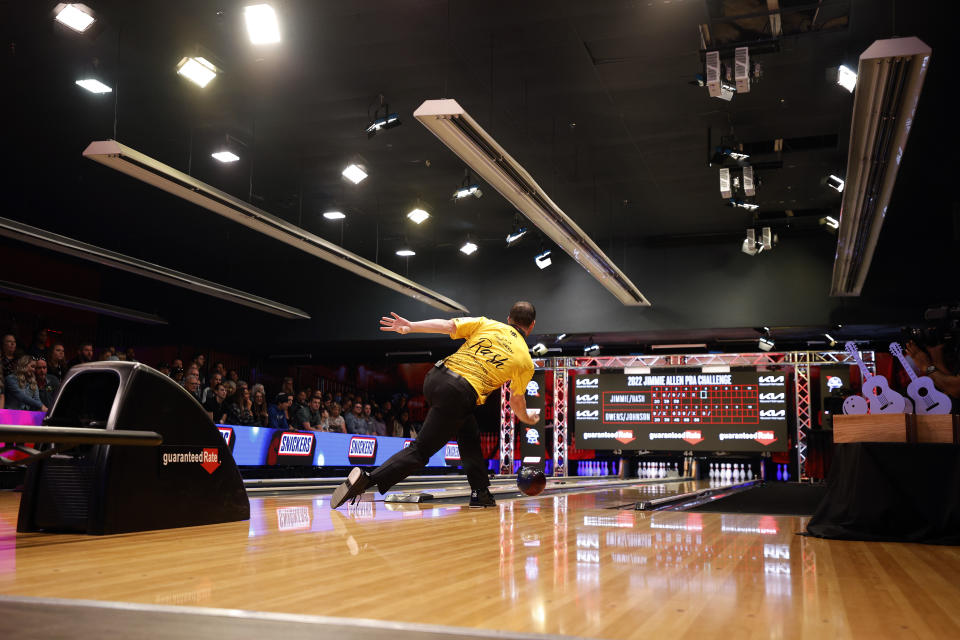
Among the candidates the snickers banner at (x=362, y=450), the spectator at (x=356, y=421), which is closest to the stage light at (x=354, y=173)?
the snickers banner at (x=362, y=450)

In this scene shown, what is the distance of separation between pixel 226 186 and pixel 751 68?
6.33m

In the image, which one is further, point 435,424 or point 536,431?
point 536,431

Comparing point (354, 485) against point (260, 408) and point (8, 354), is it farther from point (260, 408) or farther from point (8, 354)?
point (260, 408)

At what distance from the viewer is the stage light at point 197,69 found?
6.52m

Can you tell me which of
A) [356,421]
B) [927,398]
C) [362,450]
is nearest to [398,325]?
[927,398]

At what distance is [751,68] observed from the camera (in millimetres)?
6465

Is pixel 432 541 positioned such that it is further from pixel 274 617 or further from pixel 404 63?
pixel 404 63

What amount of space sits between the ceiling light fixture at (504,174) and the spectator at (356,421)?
490 cm

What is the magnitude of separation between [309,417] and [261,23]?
277 inches

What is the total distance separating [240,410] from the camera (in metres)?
10.0

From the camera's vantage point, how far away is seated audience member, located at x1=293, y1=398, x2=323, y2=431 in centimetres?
1150

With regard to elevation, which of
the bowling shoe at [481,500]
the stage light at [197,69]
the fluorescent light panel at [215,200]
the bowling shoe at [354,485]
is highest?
the stage light at [197,69]

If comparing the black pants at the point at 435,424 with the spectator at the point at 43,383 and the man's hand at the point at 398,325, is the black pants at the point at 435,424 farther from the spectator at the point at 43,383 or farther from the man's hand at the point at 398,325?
the spectator at the point at 43,383

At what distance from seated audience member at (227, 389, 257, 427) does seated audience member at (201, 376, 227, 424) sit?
8cm
